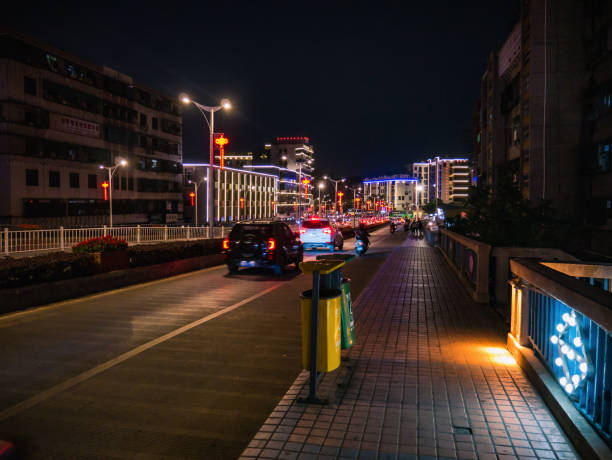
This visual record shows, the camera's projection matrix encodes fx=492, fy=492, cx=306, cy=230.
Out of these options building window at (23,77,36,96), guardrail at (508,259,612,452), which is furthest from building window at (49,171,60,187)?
guardrail at (508,259,612,452)

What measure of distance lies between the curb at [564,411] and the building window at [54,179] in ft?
178

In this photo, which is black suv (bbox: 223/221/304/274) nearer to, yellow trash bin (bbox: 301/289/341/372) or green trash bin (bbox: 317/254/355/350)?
green trash bin (bbox: 317/254/355/350)

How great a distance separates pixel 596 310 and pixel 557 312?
4.58 feet

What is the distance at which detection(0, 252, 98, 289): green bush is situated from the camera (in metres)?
10.3

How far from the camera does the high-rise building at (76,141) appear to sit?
46.5m

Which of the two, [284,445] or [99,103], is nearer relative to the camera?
[284,445]

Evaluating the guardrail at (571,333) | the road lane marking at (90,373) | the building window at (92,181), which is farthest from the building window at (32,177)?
the guardrail at (571,333)

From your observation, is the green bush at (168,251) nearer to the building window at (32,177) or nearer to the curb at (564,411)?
the curb at (564,411)

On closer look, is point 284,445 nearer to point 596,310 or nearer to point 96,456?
point 96,456

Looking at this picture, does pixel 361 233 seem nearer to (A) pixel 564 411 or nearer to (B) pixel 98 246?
(B) pixel 98 246

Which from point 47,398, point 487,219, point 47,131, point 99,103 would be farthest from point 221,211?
point 47,398

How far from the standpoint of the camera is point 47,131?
167ft

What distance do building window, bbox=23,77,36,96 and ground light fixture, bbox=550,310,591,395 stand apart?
5420 cm

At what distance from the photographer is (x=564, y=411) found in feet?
14.1
